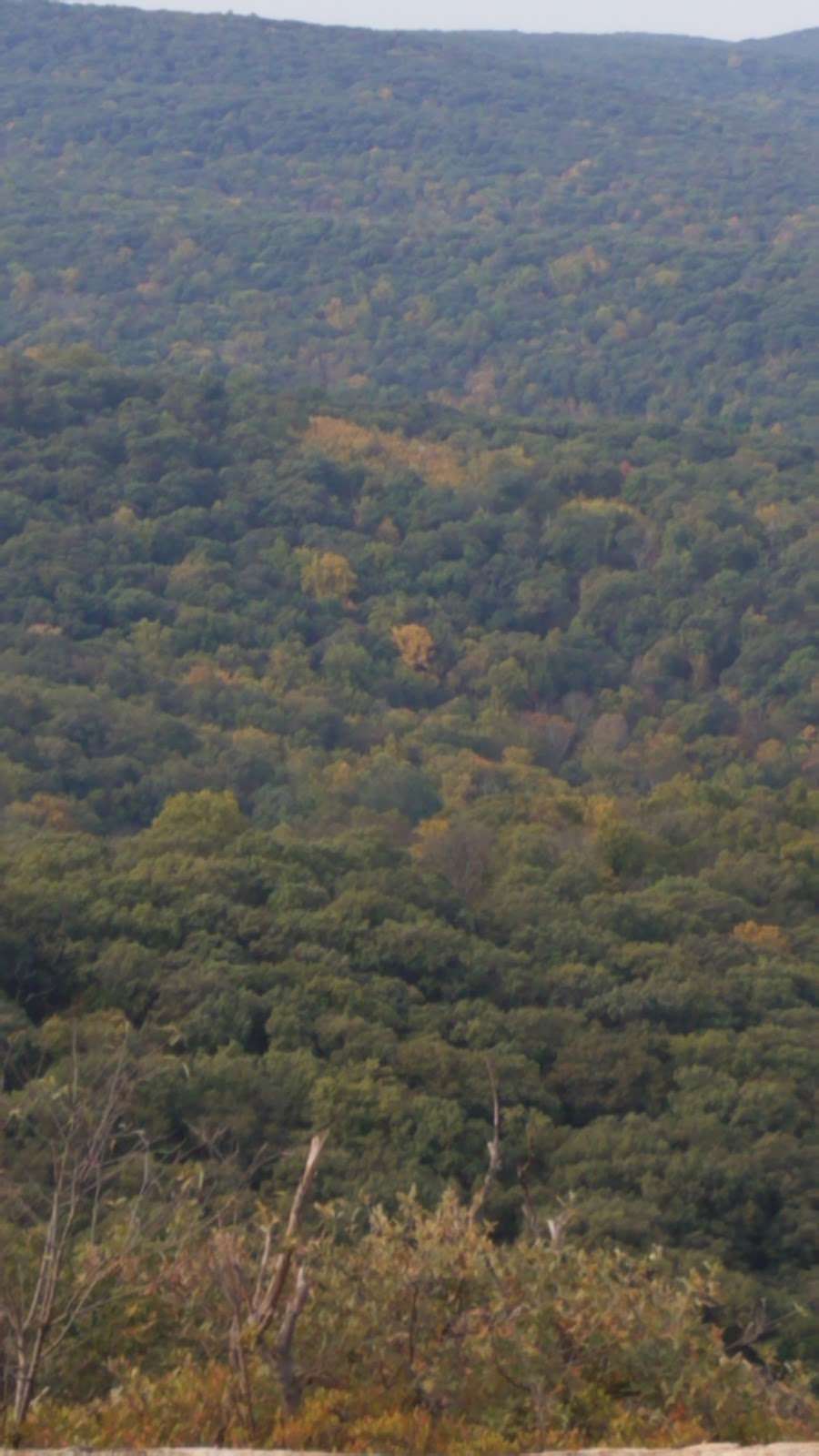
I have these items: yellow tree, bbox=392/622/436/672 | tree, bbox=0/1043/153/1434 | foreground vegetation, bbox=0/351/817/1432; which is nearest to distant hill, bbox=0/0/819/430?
foreground vegetation, bbox=0/351/817/1432

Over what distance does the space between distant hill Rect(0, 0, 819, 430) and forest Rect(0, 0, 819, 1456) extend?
16.8 inches

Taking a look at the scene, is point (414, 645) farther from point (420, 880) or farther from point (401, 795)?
point (420, 880)

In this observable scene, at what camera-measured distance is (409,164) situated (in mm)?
133125

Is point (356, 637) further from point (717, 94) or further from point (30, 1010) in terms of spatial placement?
point (717, 94)

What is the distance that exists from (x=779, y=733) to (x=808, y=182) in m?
91.4

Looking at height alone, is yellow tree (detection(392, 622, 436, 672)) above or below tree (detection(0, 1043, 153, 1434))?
below

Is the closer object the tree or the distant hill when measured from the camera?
the tree

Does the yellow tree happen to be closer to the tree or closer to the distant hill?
the tree

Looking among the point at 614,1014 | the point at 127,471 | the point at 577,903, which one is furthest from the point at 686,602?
the point at 614,1014

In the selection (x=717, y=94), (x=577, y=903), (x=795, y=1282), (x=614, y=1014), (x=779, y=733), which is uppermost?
(x=795, y=1282)

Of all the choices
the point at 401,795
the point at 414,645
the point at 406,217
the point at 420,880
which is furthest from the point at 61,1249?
the point at 406,217

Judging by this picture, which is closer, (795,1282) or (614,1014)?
(795,1282)

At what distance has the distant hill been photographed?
328 ft

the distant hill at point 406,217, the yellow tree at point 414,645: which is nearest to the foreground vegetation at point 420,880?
the yellow tree at point 414,645
